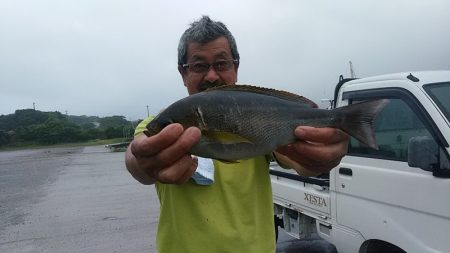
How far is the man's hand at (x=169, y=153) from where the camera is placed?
1794 millimetres

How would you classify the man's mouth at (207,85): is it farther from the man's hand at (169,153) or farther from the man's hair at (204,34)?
the man's hand at (169,153)

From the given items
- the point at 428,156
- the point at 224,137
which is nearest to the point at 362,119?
the point at 224,137

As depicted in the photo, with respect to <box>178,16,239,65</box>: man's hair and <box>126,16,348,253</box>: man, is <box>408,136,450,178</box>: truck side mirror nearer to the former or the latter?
<box>126,16,348,253</box>: man

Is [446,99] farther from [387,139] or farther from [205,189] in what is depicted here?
[205,189]

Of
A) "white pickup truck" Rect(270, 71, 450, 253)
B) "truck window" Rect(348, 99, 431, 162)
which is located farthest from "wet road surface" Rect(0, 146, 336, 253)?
"truck window" Rect(348, 99, 431, 162)

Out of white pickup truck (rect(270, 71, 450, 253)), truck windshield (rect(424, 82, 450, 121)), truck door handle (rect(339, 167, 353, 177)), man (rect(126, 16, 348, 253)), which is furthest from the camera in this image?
truck door handle (rect(339, 167, 353, 177))

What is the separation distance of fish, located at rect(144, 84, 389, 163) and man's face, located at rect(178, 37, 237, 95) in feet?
1.10

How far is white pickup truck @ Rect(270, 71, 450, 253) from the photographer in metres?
4.00

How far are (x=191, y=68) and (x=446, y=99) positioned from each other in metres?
3.05

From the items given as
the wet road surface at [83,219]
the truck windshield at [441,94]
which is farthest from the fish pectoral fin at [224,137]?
the wet road surface at [83,219]

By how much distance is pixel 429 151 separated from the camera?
12.5 feet

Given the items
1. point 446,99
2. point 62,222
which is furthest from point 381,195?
point 62,222

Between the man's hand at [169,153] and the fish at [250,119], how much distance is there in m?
0.08

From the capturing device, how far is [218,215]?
2.35 m
